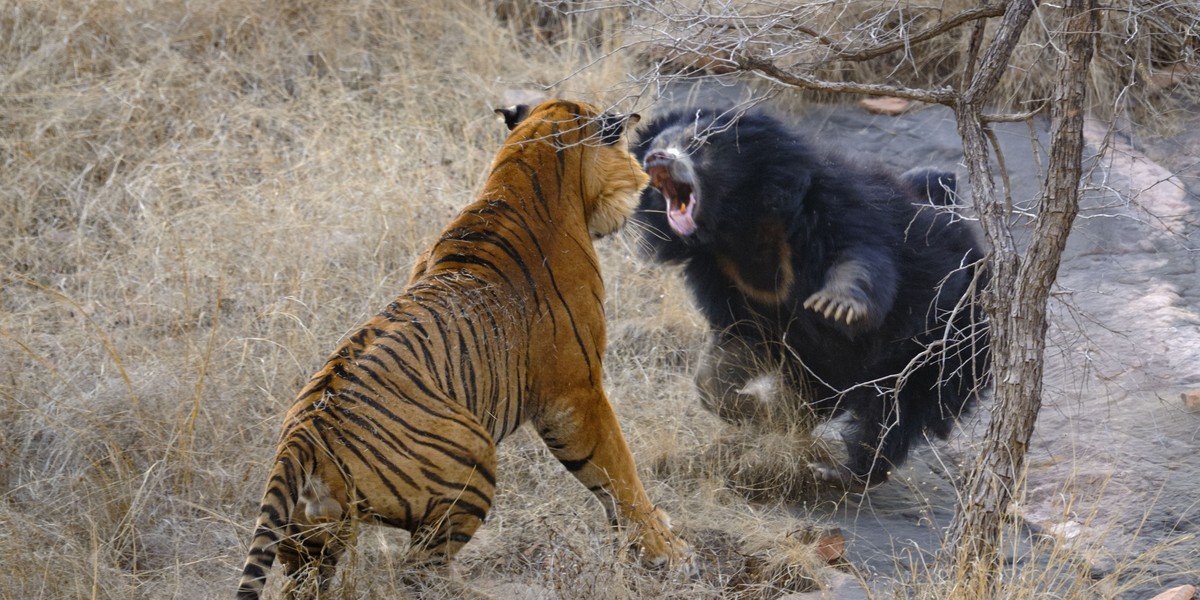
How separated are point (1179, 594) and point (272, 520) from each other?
8.69ft

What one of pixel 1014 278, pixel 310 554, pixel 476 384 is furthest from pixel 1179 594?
pixel 310 554

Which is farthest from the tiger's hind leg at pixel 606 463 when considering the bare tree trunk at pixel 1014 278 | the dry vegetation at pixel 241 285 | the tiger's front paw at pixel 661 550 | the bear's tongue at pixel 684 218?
the bear's tongue at pixel 684 218

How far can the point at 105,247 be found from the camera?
604cm

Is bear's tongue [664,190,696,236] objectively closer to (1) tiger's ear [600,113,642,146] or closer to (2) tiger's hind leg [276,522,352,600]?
(1) tiger's ear [600,113,642,146]

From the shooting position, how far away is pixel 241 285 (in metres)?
5.54

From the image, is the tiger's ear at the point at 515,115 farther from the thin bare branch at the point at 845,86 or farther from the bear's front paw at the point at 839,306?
the bear's front paw at the point at 839,306

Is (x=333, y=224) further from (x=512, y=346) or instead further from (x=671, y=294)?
(x=512, y=346)

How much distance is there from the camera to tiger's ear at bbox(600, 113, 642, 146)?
12.7 ft

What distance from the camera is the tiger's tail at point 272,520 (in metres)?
2.74

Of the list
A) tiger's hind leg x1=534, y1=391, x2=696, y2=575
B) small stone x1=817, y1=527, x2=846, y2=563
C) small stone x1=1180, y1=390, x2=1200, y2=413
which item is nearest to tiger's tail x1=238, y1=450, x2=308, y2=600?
tiger's hind leg x1=534, y1=391, x2=696, y2=575

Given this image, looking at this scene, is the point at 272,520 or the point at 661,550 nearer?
the point at 272,520

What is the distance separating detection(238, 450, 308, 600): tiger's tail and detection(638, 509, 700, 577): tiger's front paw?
1263 millimetres

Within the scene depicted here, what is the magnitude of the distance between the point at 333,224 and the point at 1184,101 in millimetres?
5084

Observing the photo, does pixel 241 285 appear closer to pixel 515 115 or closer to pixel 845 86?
pixel 515 115
